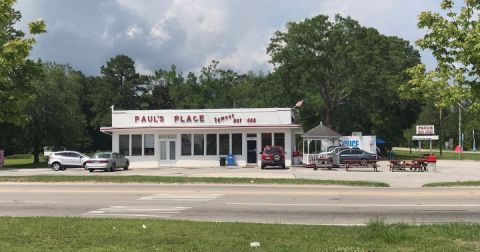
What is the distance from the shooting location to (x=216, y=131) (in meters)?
45.9

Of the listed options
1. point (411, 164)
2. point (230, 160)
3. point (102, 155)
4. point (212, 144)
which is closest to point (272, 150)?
point (230, 160)

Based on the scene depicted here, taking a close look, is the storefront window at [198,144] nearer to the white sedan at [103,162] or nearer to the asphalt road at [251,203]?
the white sedan at [103,162]

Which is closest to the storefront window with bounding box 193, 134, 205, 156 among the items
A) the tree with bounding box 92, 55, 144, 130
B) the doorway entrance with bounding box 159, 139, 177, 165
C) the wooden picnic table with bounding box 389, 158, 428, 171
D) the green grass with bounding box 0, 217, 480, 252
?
the doorway entrance with bounding box 159, 139, 177, 165

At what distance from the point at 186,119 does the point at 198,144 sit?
233 centimetres

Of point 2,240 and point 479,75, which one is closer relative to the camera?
point 2,240

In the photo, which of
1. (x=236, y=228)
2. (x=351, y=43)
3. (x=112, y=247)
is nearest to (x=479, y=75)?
(x=236, y=228)

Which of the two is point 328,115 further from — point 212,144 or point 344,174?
point 344,174

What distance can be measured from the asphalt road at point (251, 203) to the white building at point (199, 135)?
2270 cm

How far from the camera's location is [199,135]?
4628cm

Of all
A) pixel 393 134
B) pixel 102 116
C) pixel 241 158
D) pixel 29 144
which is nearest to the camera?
pixel 241 158

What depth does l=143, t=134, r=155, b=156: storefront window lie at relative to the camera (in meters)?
46.3

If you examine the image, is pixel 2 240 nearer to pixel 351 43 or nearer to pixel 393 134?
pixel 351 43

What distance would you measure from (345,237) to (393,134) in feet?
219

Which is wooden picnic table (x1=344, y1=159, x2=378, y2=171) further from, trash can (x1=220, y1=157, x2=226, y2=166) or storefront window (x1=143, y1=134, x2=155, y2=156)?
storefront window (x1=143, y1=134, x2=155, y2=156)
